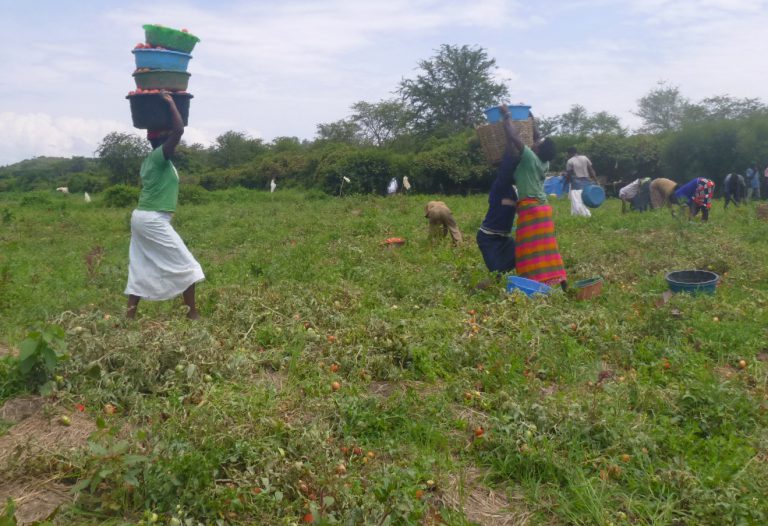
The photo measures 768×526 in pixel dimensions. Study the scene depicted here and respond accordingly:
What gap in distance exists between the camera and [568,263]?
734cm

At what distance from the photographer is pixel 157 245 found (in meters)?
4.98

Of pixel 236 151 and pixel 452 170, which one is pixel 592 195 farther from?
pixel 236 151

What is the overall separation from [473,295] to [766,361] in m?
2.37

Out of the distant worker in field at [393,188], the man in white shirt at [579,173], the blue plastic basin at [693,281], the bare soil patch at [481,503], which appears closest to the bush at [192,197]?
the distant worker in field at [393,188]

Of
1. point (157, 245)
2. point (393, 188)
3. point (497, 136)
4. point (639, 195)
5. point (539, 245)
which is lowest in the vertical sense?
point (539, 245)

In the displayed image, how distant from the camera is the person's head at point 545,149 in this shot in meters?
6.10

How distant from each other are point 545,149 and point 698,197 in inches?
223

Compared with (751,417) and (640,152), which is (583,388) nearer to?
(751,417)

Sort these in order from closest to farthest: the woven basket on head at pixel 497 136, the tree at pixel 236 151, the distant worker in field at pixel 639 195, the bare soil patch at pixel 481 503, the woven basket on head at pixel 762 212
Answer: the bare soil patch at pixel 481 503, the woven basket on head at pixel 497 136, the woven basket on head at pixel 762 212, the distant worker in field at pixel 639 195, the tree at pixel 236 151

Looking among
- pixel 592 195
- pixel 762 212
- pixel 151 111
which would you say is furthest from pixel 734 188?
pixel 151 111

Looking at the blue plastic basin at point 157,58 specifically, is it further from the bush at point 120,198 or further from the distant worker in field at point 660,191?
the bush at point 120,198

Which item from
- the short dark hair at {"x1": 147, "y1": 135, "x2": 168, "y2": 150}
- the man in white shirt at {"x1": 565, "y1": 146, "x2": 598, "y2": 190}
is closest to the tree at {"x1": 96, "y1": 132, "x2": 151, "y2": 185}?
the man in white shirt at {"x1": 565, "y1": 146, "x2": 598, "y2": 190}

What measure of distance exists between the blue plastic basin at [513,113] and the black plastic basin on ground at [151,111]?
9.03 feet

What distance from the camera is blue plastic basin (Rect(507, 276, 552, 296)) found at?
5605mm
